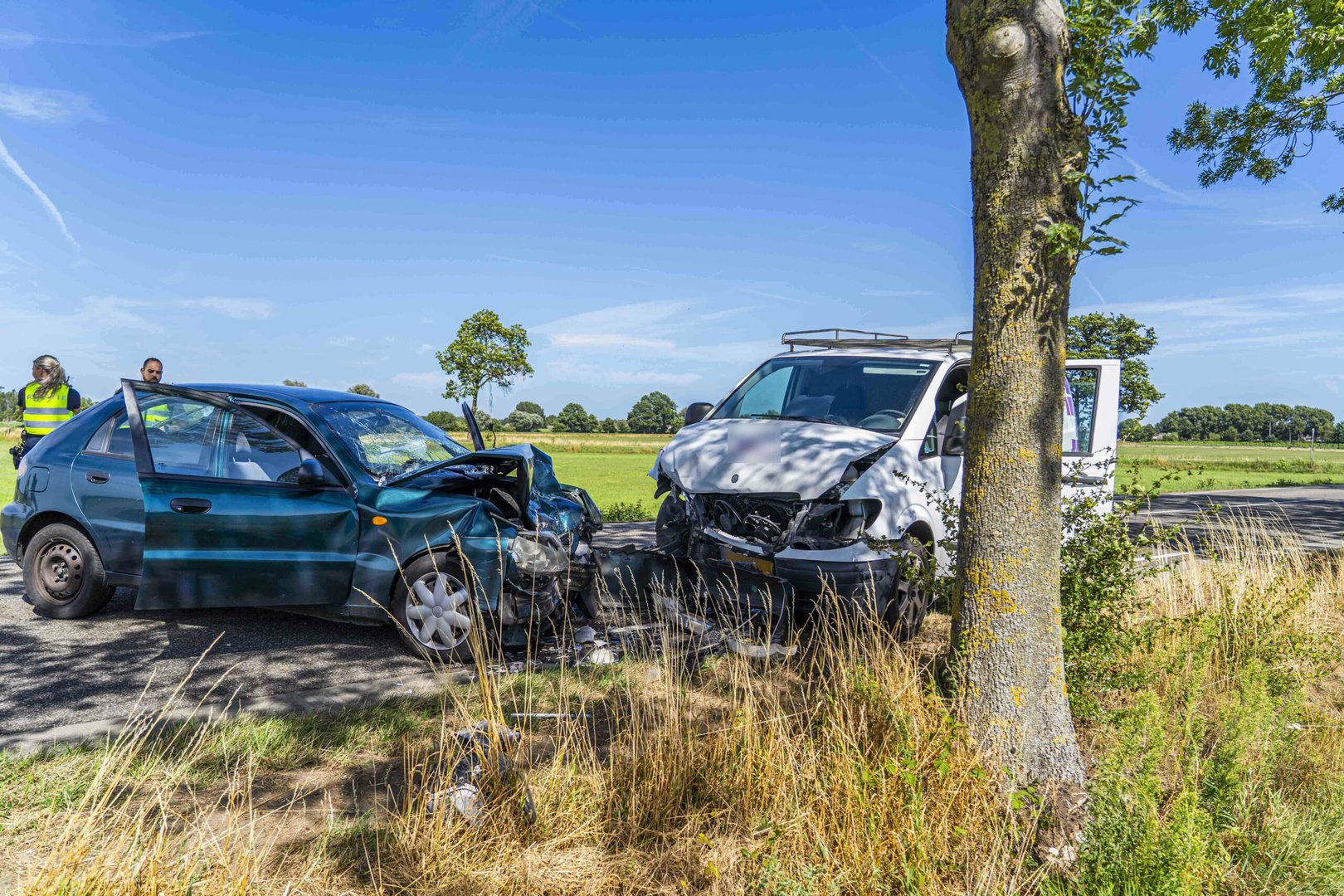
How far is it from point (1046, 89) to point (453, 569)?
13.6 feet

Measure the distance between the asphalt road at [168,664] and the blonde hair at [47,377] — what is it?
3.20 meters

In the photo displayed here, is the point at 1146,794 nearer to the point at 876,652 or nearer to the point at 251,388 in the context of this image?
the point at 876,652

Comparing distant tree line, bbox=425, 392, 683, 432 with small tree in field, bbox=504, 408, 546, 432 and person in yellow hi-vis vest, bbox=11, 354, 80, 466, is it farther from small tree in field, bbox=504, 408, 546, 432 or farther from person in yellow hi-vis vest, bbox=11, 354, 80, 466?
person in yellow hi-vis vest, bbox=11, 354, 80, 466

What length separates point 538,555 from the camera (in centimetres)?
530

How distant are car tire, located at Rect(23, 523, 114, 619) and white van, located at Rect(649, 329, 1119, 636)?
13.9 feet

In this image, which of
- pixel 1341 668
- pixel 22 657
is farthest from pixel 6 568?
pixel 1341 668

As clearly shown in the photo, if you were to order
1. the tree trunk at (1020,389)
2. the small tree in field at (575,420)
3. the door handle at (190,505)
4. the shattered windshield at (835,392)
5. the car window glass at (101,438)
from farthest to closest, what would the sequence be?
the small tree in field at (575,420)
the shattered windshield at (835,392)
the car window glass at (101,438)
the door handle at (190,505)
the tree trunk at (1020,389)

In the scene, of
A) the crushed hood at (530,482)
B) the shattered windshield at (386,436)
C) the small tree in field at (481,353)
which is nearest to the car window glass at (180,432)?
the shattered windshield at (386,436)

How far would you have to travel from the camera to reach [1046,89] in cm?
351

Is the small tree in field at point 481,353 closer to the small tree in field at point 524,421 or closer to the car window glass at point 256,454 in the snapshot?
the small tree in field at point 524,421

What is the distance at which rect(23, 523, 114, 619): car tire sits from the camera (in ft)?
20.2

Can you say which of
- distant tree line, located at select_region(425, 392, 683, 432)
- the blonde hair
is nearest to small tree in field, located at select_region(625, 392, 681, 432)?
distant tree line, located at select_region(425, 392, 683, 432)

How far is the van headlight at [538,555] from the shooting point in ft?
17.1

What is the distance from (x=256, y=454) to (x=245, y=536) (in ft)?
→ 1.91
